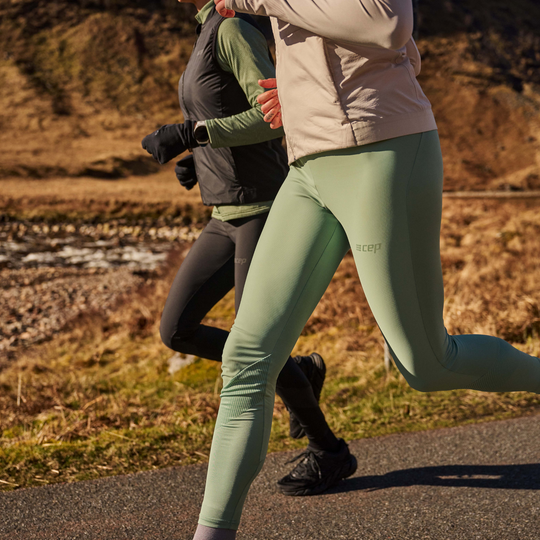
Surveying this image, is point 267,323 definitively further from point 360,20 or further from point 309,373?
point 309,373

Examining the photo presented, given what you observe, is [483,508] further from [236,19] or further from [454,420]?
[236,19]

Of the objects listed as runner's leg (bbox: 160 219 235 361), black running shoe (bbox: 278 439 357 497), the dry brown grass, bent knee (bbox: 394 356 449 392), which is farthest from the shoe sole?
bent knee (bbox: 394 356 449 392)

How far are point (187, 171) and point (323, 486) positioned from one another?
147cm

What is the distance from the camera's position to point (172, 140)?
98.0 inches

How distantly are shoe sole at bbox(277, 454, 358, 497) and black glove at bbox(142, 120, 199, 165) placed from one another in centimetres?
146

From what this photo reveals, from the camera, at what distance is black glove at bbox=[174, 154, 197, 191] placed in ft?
9.21

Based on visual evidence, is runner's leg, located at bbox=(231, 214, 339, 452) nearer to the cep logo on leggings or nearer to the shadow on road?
the shadow on road

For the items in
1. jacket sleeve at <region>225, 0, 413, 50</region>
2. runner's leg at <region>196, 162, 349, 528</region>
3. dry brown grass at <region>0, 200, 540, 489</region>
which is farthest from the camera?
dry brown grass at <region>0, 200, 540, 489</region>

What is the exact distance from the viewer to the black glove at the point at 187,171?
2.81m

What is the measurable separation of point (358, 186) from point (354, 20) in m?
0.45

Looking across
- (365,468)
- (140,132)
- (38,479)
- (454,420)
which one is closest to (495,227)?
(454,420)

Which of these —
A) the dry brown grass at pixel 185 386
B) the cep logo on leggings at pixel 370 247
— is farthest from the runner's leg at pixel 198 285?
the cep logo on leggings at pixel 370 247

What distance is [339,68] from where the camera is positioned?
1806 mm

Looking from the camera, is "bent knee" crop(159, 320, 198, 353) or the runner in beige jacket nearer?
the runner in beige jacket
